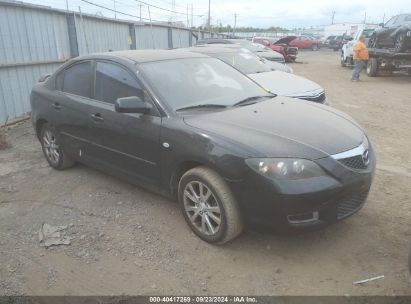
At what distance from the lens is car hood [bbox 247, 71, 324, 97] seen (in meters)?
7.07

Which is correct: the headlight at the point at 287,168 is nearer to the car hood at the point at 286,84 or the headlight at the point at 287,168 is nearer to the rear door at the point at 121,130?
the rear door at the point at 121,130

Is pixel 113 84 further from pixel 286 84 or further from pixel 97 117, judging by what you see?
pixel 286 84

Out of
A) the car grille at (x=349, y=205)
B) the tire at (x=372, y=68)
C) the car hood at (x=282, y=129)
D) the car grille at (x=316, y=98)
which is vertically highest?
the car hood at (x=282, y=129)

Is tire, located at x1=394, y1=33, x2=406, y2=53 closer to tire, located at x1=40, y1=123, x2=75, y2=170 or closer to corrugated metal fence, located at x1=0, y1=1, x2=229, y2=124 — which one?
corrugated metal fence, located at x1=0, y1=1, x2=229, y2=124

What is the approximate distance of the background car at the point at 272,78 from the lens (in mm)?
7078

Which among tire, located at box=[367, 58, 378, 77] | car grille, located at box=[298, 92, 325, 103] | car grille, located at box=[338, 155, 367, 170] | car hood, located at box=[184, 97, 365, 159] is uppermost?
car hood, located at box=[184, 97, 365, 159]

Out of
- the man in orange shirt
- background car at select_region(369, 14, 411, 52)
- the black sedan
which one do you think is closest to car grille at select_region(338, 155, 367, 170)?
the black sedan

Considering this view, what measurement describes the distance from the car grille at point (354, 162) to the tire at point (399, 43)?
Result: 1236cm

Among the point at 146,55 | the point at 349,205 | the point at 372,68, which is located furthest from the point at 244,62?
the point at 372,68

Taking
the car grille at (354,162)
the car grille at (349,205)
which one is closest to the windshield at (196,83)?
the car grille at (354,162)

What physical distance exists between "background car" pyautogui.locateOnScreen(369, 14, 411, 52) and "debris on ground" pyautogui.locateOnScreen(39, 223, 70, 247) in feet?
44.7

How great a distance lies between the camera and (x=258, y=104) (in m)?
4.23

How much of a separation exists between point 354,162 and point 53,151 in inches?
157

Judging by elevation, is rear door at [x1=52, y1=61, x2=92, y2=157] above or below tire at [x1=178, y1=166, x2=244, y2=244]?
above
